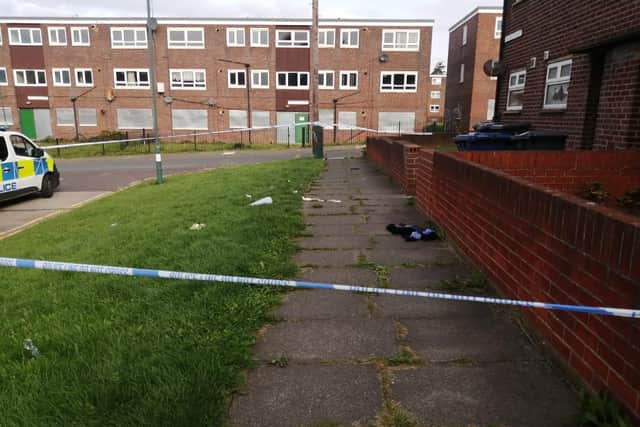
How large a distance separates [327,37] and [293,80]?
4308 millimetres

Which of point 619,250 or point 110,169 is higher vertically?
point 619,250

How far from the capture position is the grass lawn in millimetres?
2396

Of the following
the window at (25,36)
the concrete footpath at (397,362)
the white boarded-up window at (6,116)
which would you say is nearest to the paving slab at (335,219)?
the concrete footpath at (397,362)

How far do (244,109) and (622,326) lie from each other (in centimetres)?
3791

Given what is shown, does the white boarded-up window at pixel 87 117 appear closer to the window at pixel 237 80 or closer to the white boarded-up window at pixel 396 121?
the window at pixel 237 80

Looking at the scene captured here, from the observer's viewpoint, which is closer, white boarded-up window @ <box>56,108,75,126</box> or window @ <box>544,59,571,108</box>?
window @ <box>544,59,571,108</box>

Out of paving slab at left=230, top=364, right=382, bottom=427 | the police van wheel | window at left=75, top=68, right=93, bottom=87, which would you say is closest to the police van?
the police van wheel

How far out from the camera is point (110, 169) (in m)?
19.9

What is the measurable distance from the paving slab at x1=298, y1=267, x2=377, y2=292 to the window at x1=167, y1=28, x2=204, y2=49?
37.2 meters

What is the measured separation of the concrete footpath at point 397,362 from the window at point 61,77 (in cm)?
4165

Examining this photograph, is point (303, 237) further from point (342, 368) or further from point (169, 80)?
point (169, 80)

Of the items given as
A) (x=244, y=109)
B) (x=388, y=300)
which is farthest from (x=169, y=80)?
(x=388, y=300)

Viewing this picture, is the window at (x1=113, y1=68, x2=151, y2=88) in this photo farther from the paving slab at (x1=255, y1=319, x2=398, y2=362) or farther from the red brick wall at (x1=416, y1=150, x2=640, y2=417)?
the paving slab at (x1=255, y1=319, x2=398, y2=362)

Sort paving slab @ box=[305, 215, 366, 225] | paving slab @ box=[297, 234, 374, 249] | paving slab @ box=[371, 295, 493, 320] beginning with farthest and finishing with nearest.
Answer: paving slab @ box=[305, 215, 366, 225] < paving slab @ box=[297, 234, 374, 249] < paving slab @ box=[371, 295, 493, 320]
